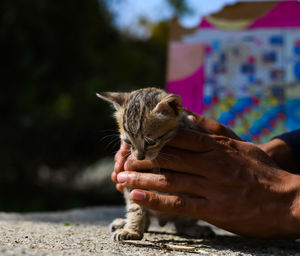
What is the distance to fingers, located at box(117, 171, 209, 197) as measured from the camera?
2.21m

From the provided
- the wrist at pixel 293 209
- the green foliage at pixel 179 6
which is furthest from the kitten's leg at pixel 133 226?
the green foliage at pixel 179 6

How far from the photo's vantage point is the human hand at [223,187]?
214 centimetres

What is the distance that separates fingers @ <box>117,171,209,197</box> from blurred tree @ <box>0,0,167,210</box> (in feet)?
13.2

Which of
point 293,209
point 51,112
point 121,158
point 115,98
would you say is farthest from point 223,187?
point 51,112

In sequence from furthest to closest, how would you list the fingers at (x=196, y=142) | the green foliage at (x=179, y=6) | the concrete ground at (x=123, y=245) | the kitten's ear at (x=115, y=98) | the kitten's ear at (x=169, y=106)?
1. the green foliage at (x=179, y=6)
2. the kitten's ear at (x=115, y=98)
3. the kitten's ear at (x=169, y=106)
4. the fingers at (x=196, y=142)
5. the concrete ground at (x=123, y=245)

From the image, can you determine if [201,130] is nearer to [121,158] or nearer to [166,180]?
[166,180]

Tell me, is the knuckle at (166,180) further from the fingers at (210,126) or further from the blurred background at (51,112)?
the blurred background at (51,112)

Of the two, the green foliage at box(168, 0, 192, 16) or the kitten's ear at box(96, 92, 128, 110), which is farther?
the green foliage at box(168, 0, 192, 16)

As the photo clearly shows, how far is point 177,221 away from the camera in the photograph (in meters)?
2.69

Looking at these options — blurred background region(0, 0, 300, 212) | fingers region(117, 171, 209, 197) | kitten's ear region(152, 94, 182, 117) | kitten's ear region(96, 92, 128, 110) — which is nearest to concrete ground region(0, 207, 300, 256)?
fingers region(117, 171, 209, 197)

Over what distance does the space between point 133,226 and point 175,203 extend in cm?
42

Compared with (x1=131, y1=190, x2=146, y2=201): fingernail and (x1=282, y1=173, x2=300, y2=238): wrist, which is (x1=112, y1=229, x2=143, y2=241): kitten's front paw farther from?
(x1=282, y1=173, x2=300, y2=238): wrist

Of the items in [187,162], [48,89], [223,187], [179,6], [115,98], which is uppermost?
[179,6]

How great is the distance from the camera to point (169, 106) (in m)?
2.48
